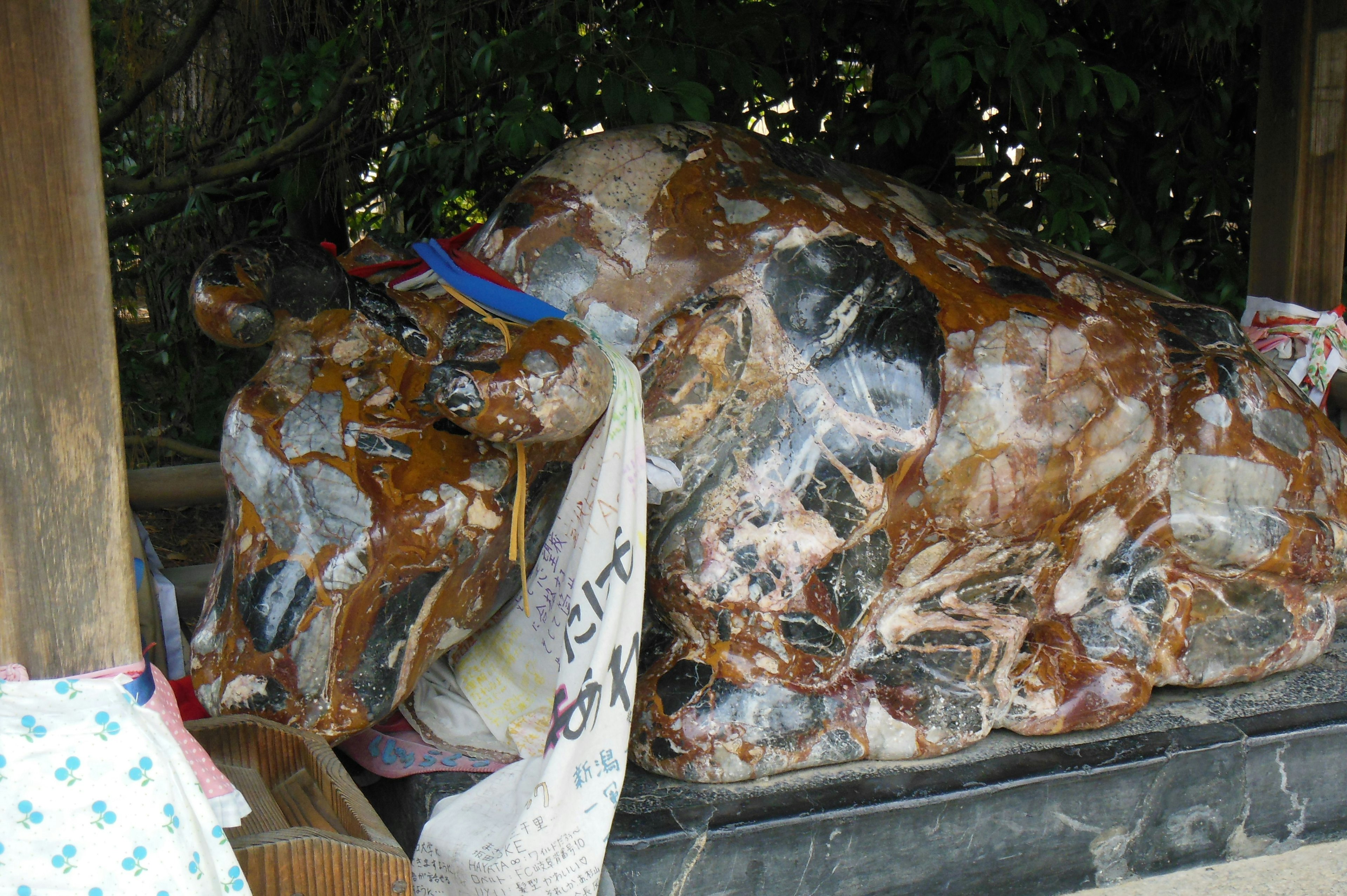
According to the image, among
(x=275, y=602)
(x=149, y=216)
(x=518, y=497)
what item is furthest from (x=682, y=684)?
(x=149, y=216)

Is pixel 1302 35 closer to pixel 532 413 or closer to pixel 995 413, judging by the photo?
pixel 995 413

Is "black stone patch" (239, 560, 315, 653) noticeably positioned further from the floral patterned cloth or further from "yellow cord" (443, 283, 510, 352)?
"yellow cord" (443, 283, 510, 352)

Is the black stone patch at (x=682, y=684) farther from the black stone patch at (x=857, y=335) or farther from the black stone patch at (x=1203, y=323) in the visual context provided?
the black stone patch at (x=1203, y=323)

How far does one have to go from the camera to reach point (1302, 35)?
2.96m

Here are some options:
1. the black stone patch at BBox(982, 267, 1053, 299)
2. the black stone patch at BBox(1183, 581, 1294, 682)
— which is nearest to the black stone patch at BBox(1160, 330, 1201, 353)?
the black stone patch at BBox(982, 267, 1053, 299)

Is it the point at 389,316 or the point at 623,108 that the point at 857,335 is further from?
the point at 623,108

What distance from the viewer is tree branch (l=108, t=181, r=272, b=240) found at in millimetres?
3598

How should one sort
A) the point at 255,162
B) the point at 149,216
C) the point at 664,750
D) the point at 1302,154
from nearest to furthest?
the point at 664,750
the point at 1302,154
the point at 255,162
the point at 149,216

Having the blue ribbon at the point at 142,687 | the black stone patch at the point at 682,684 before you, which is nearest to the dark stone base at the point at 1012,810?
the black stone patch at the point at 682,684

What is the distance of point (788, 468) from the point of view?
7.07 ft

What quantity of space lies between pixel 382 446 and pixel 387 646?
318mm

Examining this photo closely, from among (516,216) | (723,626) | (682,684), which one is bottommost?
(682,684)

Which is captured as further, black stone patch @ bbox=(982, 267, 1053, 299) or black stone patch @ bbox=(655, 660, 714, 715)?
black stone patch @ bbox=(982, 267, 1053, 299)

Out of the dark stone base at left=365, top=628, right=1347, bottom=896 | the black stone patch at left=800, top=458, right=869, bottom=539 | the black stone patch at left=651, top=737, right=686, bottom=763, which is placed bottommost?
the dark stone base at left=365, top=628, right=1347, bottom=896
